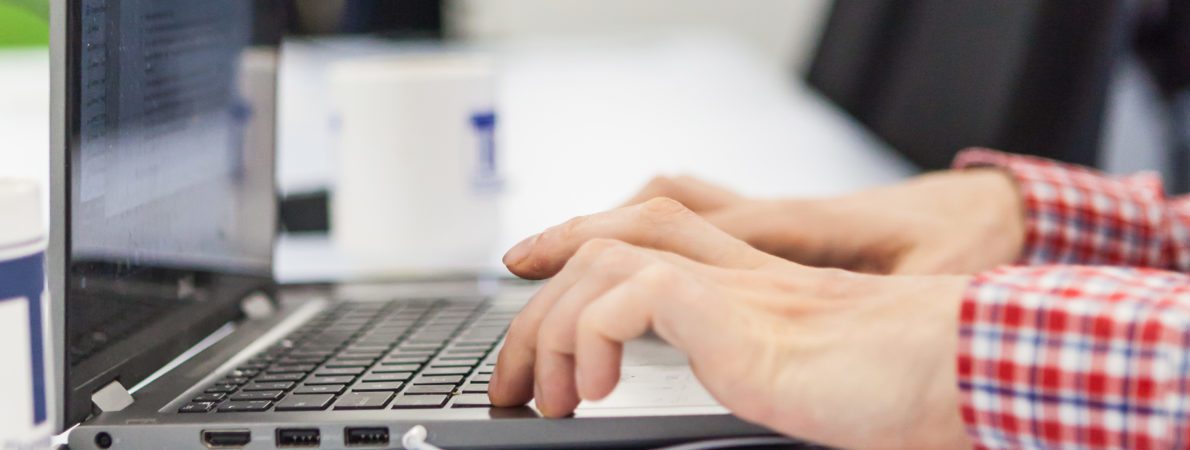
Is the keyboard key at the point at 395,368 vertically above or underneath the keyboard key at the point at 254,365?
above

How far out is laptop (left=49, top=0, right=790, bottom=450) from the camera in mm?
528

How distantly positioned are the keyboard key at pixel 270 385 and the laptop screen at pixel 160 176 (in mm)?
60

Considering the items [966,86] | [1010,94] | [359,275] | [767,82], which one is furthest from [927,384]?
[767,82]

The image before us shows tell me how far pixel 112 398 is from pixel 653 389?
0.25m

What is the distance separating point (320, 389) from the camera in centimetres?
60

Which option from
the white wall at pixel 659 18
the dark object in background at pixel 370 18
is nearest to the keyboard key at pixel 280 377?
the dark object in background at pixel 370 18

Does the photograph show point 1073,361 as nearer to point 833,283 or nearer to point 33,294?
point 833,283

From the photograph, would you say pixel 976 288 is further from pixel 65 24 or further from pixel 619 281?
pixel 65 24

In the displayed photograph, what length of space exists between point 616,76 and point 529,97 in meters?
0.32

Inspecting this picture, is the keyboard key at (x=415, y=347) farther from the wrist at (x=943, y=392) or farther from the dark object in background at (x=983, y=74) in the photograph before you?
the dark object in background at (x=983, y=74)

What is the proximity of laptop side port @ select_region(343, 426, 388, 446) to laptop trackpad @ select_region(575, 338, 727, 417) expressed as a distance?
3.3 inches

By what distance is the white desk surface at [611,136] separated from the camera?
127 centimetres

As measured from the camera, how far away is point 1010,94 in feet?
4.54

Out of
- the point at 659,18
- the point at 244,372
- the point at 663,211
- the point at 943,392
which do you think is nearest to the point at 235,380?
the point at 244,372
